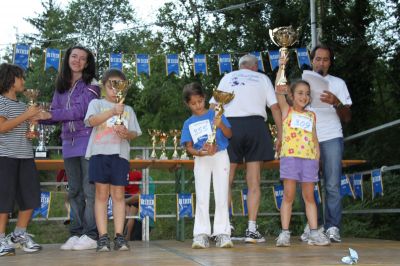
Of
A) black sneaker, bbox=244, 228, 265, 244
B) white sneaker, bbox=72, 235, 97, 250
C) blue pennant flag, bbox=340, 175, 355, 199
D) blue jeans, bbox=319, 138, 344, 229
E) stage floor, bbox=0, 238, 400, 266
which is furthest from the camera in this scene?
blue pennant flag, bbox=340, 175, 355, 199

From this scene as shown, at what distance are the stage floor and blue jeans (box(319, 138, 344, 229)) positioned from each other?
740mm

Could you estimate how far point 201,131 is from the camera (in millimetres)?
4449

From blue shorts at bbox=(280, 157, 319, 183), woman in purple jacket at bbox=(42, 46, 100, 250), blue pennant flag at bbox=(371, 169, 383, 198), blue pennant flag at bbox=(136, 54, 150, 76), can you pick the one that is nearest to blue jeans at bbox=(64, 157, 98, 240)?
woman in purple jacket at bbox=(42, 46, 100, 250)

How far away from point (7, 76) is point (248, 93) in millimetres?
1794

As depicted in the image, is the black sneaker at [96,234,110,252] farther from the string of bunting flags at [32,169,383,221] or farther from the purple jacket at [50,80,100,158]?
the string of bunting flags at [32,169,383,221]

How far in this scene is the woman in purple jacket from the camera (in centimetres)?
448

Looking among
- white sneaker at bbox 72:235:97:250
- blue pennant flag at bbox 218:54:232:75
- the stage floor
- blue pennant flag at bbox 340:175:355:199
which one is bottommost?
the stage floor

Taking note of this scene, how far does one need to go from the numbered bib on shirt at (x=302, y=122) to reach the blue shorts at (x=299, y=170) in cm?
24

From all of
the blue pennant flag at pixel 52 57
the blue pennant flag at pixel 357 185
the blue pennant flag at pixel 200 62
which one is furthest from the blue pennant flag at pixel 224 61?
the blue pennant flag at pixel 357 185

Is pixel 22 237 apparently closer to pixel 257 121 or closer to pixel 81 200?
pixel 81 200

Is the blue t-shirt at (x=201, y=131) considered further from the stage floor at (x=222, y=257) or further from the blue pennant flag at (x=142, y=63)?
the blue pennant flag at (x=142, y=63)

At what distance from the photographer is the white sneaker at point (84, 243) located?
4434 mm

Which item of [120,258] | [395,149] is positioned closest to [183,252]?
[120,258]

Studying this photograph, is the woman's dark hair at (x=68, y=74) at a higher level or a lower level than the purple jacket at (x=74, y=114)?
higher
